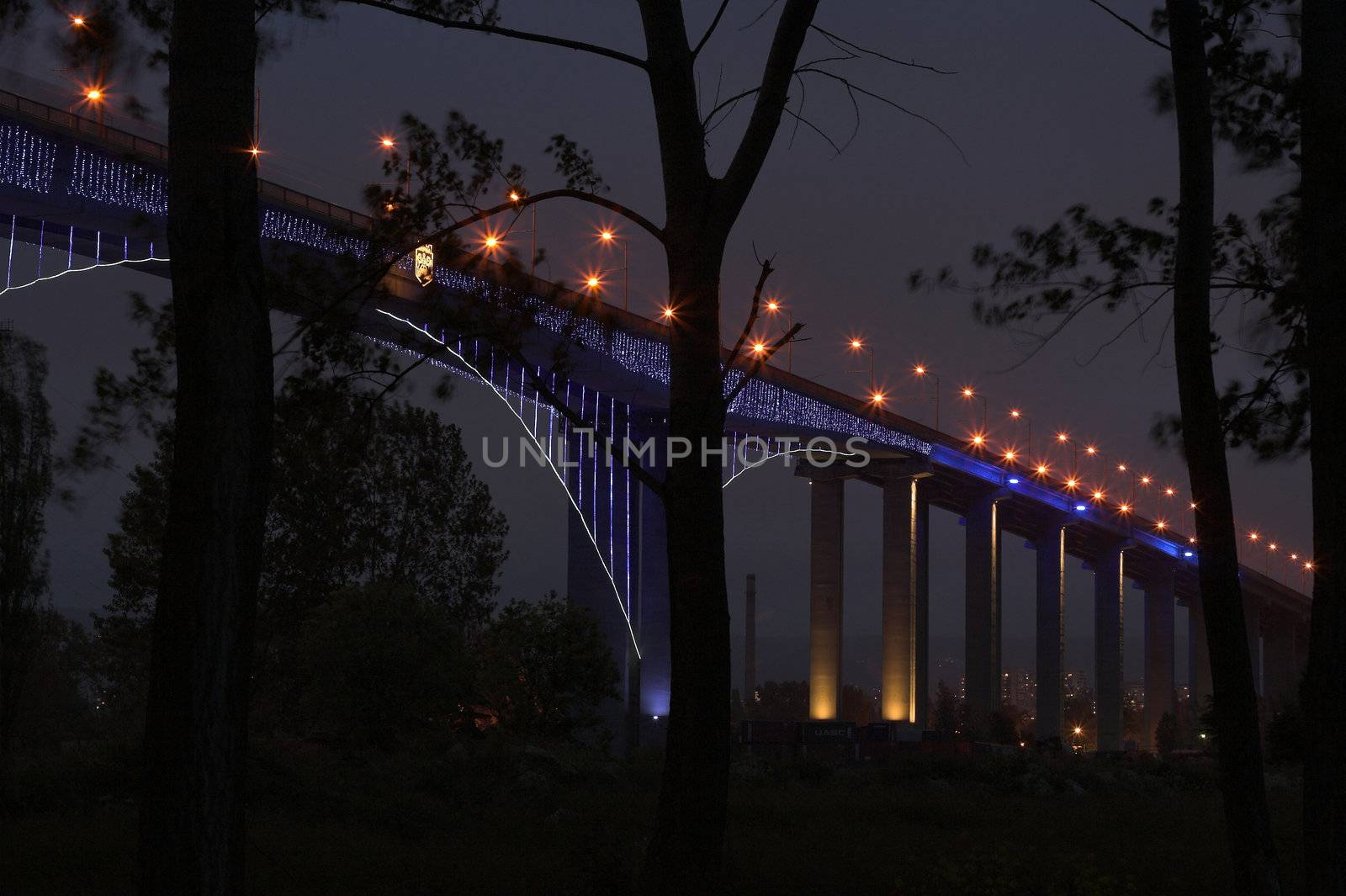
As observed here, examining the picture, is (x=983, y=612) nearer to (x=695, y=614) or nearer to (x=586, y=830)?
(x=586, y=830)

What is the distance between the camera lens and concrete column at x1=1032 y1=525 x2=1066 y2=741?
8706 cm

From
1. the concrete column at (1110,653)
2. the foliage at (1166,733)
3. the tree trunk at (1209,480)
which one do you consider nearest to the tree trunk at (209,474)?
the tree trunk at (1209,480)

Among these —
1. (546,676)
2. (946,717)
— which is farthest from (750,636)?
(546,676)

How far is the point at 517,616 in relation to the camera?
44281mm

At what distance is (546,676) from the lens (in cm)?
4244

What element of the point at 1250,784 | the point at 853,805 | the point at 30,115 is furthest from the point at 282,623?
the point at 1250,784

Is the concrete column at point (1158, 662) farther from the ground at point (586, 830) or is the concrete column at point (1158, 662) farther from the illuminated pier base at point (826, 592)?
the ground at point (586, 830)

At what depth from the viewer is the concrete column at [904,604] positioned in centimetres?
7031

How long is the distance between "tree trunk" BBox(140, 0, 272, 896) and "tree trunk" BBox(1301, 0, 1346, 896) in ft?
25.7

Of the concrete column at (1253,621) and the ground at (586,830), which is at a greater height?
the concrete column at (1253,621)

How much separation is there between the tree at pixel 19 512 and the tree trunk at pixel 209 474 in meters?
15.8

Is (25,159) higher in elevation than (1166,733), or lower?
higher

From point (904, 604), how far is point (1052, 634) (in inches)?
786

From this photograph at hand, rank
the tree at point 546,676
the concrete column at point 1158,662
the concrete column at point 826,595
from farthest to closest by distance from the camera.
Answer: the concrete column at point 1158,662
the concrete column at point 826,595
the tree at point 546,676
